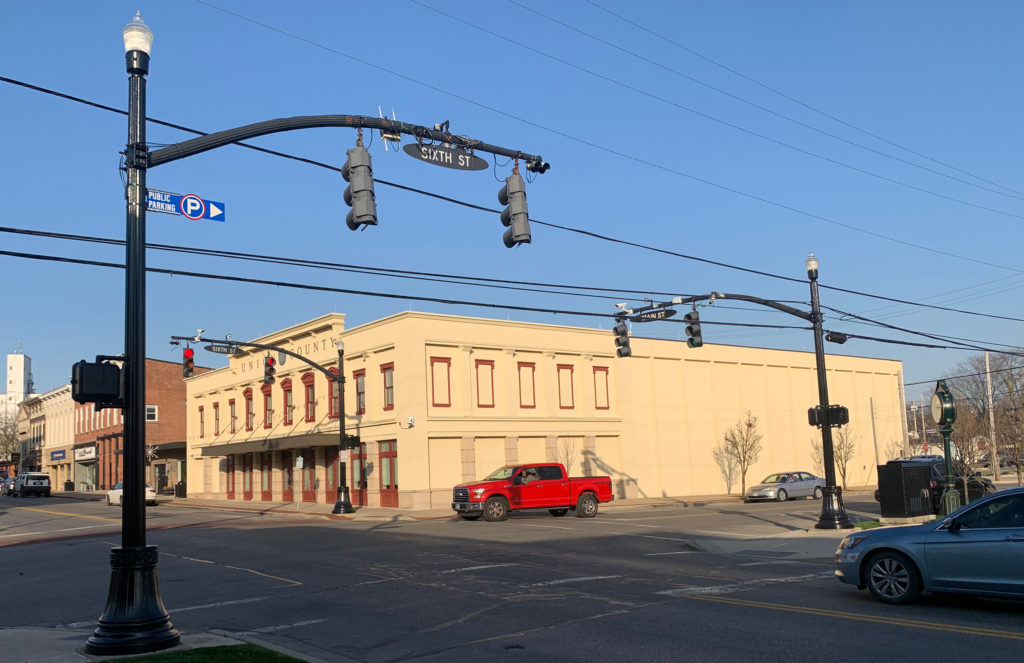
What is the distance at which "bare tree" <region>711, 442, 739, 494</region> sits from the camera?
5047cm

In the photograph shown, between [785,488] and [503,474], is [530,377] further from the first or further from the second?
[785,488]

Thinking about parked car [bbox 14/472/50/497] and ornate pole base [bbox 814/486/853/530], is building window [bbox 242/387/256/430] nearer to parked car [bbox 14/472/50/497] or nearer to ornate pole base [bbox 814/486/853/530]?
parked car [bbox 14/472/50/497]

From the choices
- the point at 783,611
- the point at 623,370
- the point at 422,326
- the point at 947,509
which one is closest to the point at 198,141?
the point at 783,611

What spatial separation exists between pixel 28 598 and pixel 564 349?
104 feet

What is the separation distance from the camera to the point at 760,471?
52656mm

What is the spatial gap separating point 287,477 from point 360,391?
9809 mm

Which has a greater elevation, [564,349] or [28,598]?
[564,349]

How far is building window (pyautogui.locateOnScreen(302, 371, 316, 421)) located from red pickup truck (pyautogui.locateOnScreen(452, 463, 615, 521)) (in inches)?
657

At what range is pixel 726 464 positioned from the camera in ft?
167

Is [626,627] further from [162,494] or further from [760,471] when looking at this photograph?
[162,494]

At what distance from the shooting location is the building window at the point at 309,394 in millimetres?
45294

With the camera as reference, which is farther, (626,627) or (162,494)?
(162,494)

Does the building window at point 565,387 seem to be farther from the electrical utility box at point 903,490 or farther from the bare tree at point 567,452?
the electrical utility box at point 903,490

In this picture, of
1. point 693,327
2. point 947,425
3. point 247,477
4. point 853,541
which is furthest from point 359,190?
point 247,477
